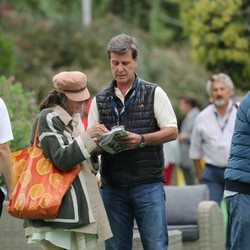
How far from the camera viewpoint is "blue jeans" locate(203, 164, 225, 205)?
12.4 metres

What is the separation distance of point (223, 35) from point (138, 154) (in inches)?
430

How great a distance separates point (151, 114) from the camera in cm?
832

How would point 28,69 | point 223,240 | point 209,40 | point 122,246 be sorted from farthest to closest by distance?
point 28,69 < point 209,40 < point 223,240 < point 122,246

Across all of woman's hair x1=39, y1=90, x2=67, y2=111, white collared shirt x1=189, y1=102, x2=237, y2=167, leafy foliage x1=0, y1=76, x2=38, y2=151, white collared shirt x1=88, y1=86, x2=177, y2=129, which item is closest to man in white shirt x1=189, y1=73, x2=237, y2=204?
white collared shirt x1=189, y1=102, x2=237, y2=167

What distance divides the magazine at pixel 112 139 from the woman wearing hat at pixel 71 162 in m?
0.07

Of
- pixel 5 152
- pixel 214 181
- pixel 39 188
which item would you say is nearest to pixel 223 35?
pixel 214 181

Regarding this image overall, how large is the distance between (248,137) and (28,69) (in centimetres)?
2070

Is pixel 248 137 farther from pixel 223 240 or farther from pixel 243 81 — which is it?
pixel 243 81

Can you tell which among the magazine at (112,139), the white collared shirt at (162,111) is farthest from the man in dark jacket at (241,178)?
the magazine at (112,139)

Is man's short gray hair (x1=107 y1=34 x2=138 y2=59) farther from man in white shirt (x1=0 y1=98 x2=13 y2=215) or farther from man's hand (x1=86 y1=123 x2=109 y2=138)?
man in white shirt (x1=0 y1=98 x2=13 y2=215)

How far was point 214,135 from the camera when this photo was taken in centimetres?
1255

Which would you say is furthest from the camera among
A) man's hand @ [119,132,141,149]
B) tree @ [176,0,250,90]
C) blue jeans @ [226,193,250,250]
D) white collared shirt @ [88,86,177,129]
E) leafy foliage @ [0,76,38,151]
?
tree @ [176,0,250,90]

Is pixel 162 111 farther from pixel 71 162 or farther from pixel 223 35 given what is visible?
pixel 223 35

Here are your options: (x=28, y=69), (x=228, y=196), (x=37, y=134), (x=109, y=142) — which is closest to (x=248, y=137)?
(x=228, y=196)
